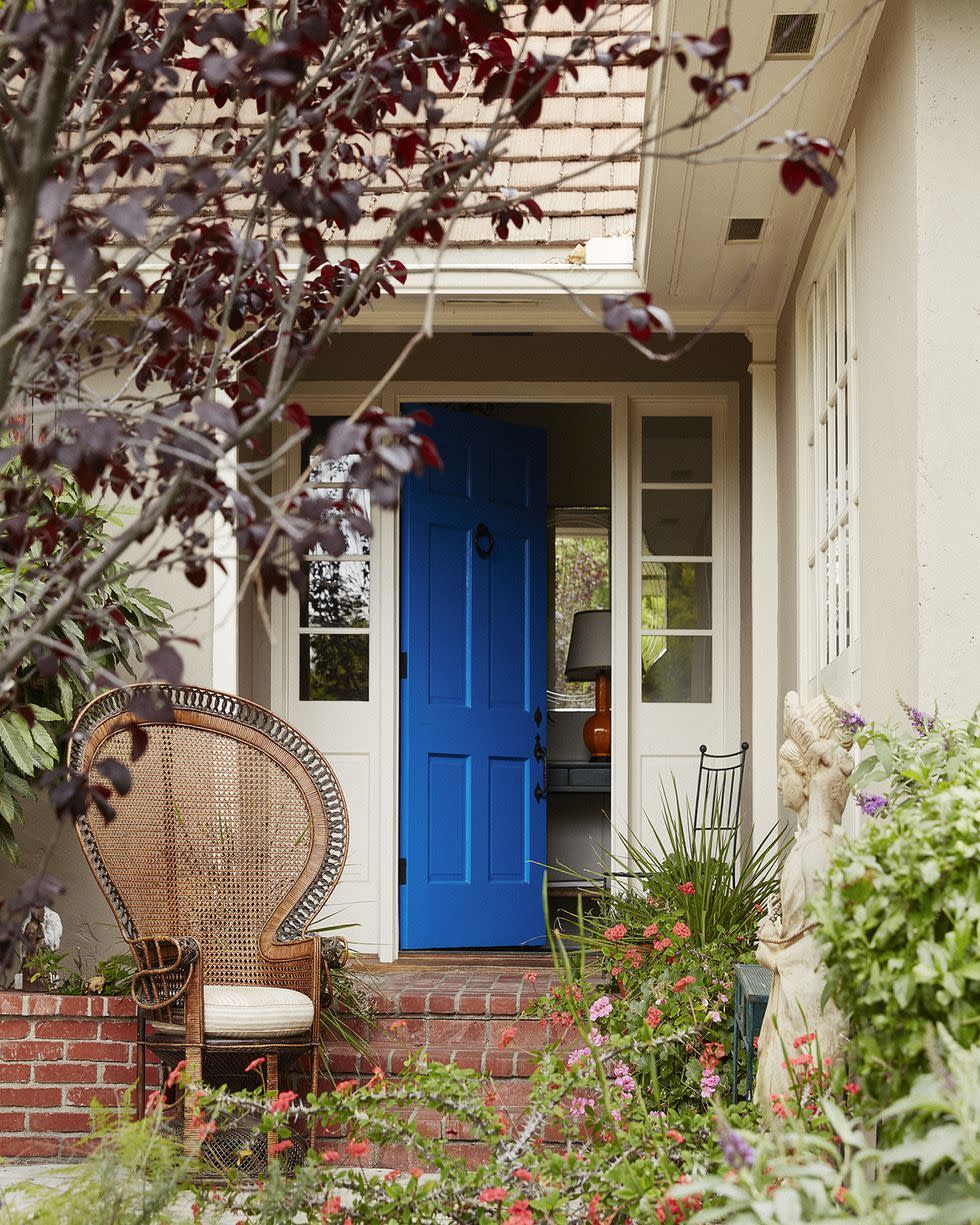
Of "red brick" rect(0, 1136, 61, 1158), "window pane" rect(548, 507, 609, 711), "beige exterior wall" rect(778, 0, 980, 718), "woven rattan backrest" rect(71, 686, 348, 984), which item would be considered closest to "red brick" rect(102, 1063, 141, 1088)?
"red brick" rect(0, 1136, 61, 1158)

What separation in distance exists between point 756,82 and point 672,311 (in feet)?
5.46

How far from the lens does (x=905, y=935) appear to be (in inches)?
71.7

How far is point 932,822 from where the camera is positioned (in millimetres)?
1889

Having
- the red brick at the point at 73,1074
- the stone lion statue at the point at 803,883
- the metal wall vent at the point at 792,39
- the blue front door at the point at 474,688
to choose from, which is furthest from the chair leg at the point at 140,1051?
the metal wall vent at the point at 792,39

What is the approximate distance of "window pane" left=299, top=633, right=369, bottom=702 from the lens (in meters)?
6.00

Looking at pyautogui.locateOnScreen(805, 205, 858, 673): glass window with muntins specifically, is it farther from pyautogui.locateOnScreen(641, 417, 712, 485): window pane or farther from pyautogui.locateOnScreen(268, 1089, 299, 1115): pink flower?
pyautogui.locateOnScreen(268, 1089, 299, 1115): pink flower

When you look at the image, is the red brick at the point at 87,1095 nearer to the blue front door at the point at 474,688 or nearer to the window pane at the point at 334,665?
the blue front door at the point at 474,688

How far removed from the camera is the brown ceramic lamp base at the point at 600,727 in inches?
269

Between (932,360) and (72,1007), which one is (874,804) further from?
(72,1007)

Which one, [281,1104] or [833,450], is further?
[833,450]

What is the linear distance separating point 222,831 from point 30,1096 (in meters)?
0.96

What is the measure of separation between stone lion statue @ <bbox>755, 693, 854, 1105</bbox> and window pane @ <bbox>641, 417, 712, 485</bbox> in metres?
3.31

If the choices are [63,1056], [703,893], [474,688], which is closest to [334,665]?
[474,688]

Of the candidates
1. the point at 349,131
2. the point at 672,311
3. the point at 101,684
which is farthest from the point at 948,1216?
the point at 672,311
